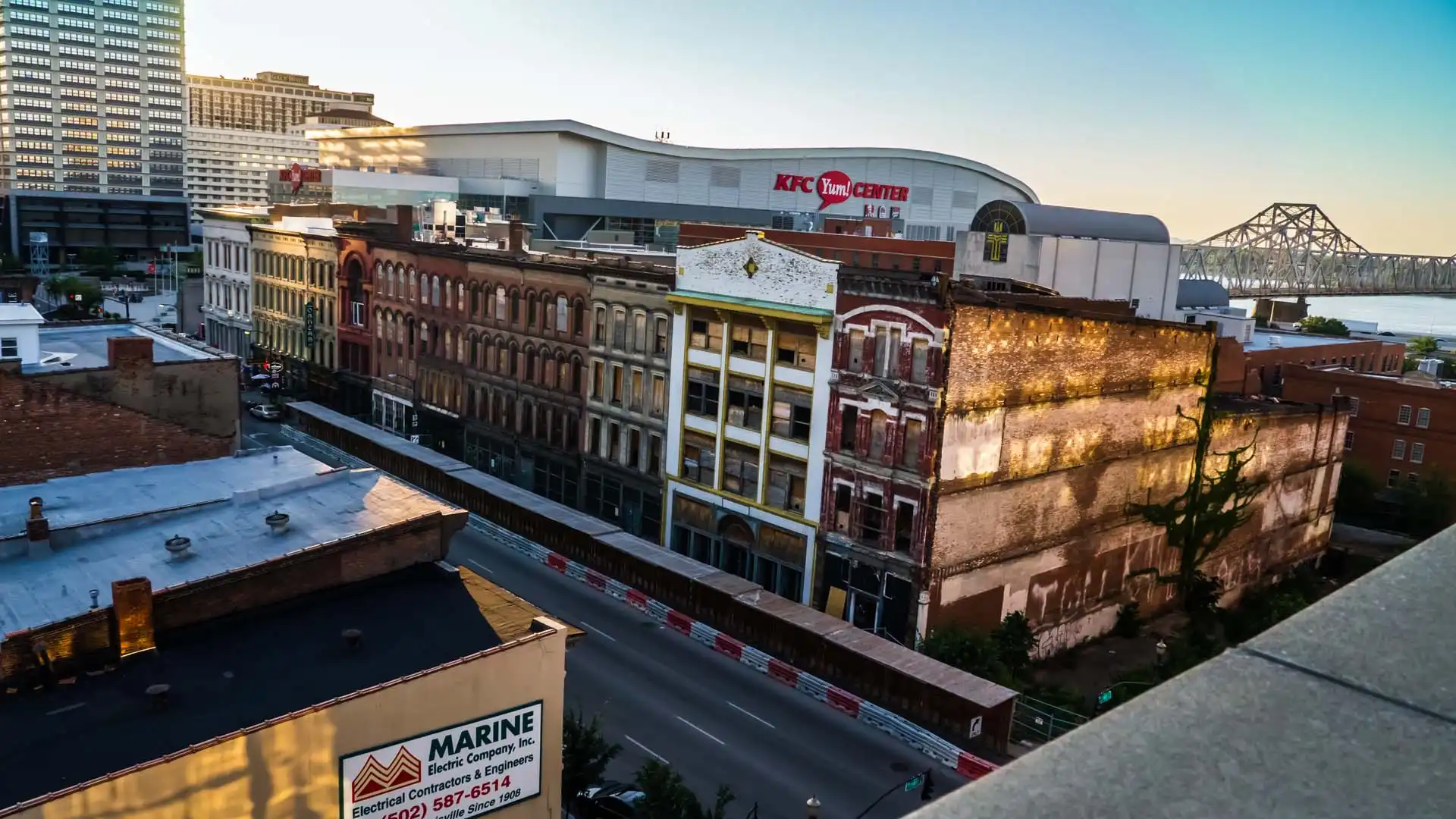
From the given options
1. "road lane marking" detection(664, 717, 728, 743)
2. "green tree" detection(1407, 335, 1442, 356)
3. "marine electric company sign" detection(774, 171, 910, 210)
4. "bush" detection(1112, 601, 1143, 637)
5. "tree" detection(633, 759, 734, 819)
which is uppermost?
"marine electric company sign" detection(774, 171, 910, 210)

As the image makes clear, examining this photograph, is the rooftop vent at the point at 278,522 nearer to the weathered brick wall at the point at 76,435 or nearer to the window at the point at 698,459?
the weathered brick wall at the point at 76,435

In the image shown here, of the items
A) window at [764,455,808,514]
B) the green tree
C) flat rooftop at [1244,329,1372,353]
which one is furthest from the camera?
the green tree

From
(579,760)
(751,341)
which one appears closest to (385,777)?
(579,760)

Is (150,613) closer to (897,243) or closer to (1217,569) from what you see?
(1217,569)

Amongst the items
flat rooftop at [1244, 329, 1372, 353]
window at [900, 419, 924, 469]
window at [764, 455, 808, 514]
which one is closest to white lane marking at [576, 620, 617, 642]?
window at [764, 455, 808, 514]

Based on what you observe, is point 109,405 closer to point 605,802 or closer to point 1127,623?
point 605,802

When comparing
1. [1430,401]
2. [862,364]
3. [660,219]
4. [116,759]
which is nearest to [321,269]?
[660,219]

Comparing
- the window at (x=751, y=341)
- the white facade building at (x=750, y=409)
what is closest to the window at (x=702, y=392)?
the white facade building at (x=750, y=409)

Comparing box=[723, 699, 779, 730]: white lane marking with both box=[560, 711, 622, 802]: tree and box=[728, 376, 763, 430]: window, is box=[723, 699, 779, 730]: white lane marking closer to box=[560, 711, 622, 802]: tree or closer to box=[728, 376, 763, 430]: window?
box=[560, 711, 622, 802]: tree
